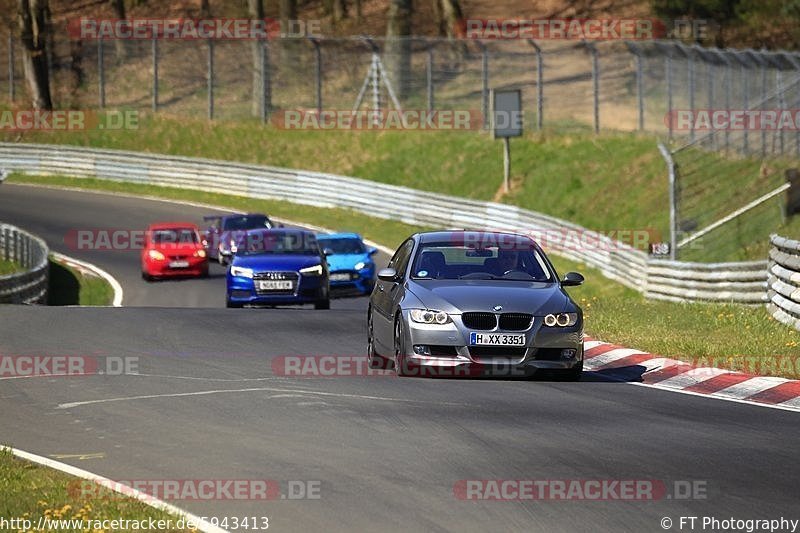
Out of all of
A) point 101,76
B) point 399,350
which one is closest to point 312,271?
point 399,350

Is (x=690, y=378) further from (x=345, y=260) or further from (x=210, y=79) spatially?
(x=210, y=79)

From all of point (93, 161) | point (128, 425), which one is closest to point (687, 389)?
point (128, 425)

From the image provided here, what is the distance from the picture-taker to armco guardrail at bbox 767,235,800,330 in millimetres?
18891

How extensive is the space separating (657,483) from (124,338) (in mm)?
9931

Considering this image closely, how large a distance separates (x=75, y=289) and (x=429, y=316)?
21706 millimetres

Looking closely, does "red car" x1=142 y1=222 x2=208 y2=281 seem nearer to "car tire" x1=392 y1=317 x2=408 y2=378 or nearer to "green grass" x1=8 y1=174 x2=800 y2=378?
"green grass" x1=8 y1=174 x2=800 y2=378

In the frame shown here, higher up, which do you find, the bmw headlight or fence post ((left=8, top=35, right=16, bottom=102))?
fence post ((left=8, top=35, right=16, bottom=102))

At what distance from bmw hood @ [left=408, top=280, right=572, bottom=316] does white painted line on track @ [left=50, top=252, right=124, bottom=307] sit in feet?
59.4

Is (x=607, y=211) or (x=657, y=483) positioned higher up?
(x=657, y=483)

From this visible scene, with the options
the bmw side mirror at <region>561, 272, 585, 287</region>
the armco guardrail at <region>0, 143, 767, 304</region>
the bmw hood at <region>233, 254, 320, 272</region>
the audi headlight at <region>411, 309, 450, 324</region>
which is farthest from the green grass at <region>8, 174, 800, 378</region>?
the bmw hood at <region>233, 254, 320, 272</region>

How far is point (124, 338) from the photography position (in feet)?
59.0

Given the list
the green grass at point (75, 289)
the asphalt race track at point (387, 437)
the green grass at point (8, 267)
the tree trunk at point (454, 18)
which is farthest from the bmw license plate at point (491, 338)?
the tree trunk at point (454, 18)

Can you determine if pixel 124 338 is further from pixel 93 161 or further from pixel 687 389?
pixel 93 161

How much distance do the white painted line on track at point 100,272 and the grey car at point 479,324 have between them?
58.5 feet
